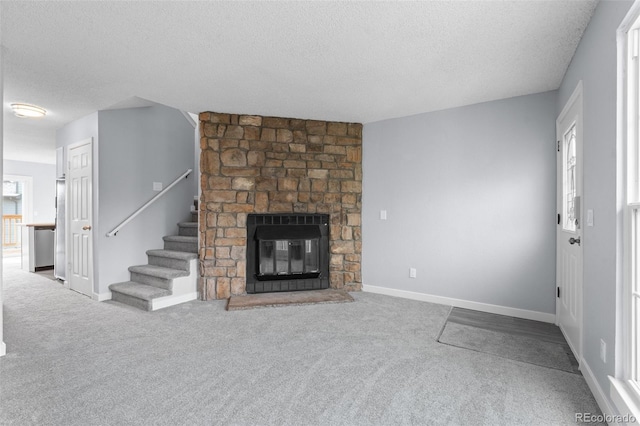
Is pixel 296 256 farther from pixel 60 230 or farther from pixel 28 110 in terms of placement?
pixel 60 230

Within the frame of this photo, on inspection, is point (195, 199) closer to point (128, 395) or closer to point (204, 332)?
point (204, 332)

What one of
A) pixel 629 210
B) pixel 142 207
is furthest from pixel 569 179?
pixel 142 207

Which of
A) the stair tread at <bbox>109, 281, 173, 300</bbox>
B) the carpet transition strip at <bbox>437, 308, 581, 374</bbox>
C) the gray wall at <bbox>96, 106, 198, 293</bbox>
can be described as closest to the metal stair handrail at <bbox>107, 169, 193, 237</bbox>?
the gray wall at <bbox>96, 106, 198, 293</bbox>

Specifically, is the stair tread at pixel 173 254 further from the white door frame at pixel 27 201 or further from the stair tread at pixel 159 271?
the white door frame at pixel 27 201

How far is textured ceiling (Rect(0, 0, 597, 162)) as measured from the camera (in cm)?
187

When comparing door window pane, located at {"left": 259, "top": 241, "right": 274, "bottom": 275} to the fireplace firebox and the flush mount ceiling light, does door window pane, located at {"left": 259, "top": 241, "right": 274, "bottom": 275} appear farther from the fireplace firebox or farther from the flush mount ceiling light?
the flush mount ceiling light

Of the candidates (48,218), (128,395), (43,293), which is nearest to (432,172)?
(128,395)

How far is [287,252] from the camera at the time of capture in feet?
13.0

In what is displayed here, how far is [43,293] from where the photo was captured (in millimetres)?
4160

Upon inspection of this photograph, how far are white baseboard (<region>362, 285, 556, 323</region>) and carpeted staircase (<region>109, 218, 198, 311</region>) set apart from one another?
2262 mm

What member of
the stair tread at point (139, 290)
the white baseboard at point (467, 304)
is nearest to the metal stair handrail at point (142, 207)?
the stair tread at point (139, 290)

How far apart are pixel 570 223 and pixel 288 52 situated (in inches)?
108

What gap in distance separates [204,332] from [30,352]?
1264mm

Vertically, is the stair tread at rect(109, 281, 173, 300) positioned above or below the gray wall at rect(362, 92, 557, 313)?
below
